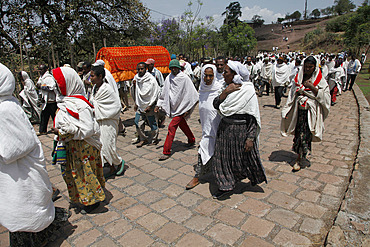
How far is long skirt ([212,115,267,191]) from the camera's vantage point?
11.2 feet

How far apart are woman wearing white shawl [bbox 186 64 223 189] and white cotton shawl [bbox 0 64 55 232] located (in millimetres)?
2120

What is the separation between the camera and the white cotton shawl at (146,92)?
5.67 metres

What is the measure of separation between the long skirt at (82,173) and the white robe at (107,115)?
77cm

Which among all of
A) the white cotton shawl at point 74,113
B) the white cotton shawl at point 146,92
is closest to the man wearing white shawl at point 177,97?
the white cotton shawl at point 146,92

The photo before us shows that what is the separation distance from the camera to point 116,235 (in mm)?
2926

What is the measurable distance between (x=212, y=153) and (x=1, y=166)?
8.51ft

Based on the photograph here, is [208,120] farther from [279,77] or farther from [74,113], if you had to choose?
[279,77]

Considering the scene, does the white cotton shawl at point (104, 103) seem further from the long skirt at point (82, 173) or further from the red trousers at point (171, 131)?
the red trousers at point (171, 131)

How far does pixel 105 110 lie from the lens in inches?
157

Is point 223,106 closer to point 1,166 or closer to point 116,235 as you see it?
point 116,235

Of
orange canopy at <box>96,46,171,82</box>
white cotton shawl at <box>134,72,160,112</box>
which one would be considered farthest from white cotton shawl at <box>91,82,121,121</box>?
orange canopy at <box>96,46,171,82</box>

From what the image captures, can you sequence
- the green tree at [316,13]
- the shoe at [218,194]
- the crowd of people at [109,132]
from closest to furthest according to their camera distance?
the crowd of people at [109,132] < the shoe at [218,194] < the green tree at [316,13]

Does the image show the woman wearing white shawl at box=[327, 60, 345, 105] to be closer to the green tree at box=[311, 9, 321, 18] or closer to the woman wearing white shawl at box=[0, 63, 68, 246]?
the woman wearing white shawl at box=[0, 63, 68, 246]

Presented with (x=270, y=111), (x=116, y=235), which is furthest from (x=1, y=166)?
(x=270, y=111)
